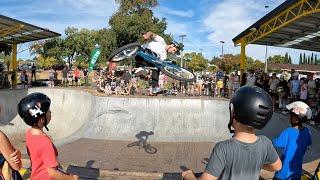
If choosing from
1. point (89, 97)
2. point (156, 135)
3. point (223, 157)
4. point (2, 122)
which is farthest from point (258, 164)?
point (2, 122)

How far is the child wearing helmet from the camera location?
246cm

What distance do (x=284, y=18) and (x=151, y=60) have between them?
254 inches

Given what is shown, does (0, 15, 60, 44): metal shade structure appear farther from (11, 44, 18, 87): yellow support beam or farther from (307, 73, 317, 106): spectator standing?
(307, 73, 317, 106): spectator standing

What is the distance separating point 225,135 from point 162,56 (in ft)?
15.6

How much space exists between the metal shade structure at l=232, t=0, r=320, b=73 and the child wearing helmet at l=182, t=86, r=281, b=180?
12.7 meters

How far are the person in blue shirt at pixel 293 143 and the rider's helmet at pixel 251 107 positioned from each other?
1.81 meters

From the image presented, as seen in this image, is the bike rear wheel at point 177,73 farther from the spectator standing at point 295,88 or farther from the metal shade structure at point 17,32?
the metal shade structure at point 17,32

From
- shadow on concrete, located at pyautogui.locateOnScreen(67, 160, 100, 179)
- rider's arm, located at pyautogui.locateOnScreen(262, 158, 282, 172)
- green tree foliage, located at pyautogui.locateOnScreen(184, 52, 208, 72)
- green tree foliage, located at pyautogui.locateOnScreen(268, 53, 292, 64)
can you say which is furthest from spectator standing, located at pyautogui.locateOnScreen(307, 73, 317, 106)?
green tree foliage, located at pyautogui.locateOnScreen(268, 53, 292, 64)

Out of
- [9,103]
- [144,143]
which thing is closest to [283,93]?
[144,143]

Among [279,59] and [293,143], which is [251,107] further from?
[279,59]

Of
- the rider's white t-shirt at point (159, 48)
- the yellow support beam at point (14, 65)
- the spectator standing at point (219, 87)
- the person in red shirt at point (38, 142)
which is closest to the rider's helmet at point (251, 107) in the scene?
the person in red shirt at point (38, 142)

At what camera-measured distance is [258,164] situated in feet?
8.64

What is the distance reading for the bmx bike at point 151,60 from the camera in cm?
1606

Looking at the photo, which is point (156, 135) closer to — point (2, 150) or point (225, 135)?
point (225, 135)
